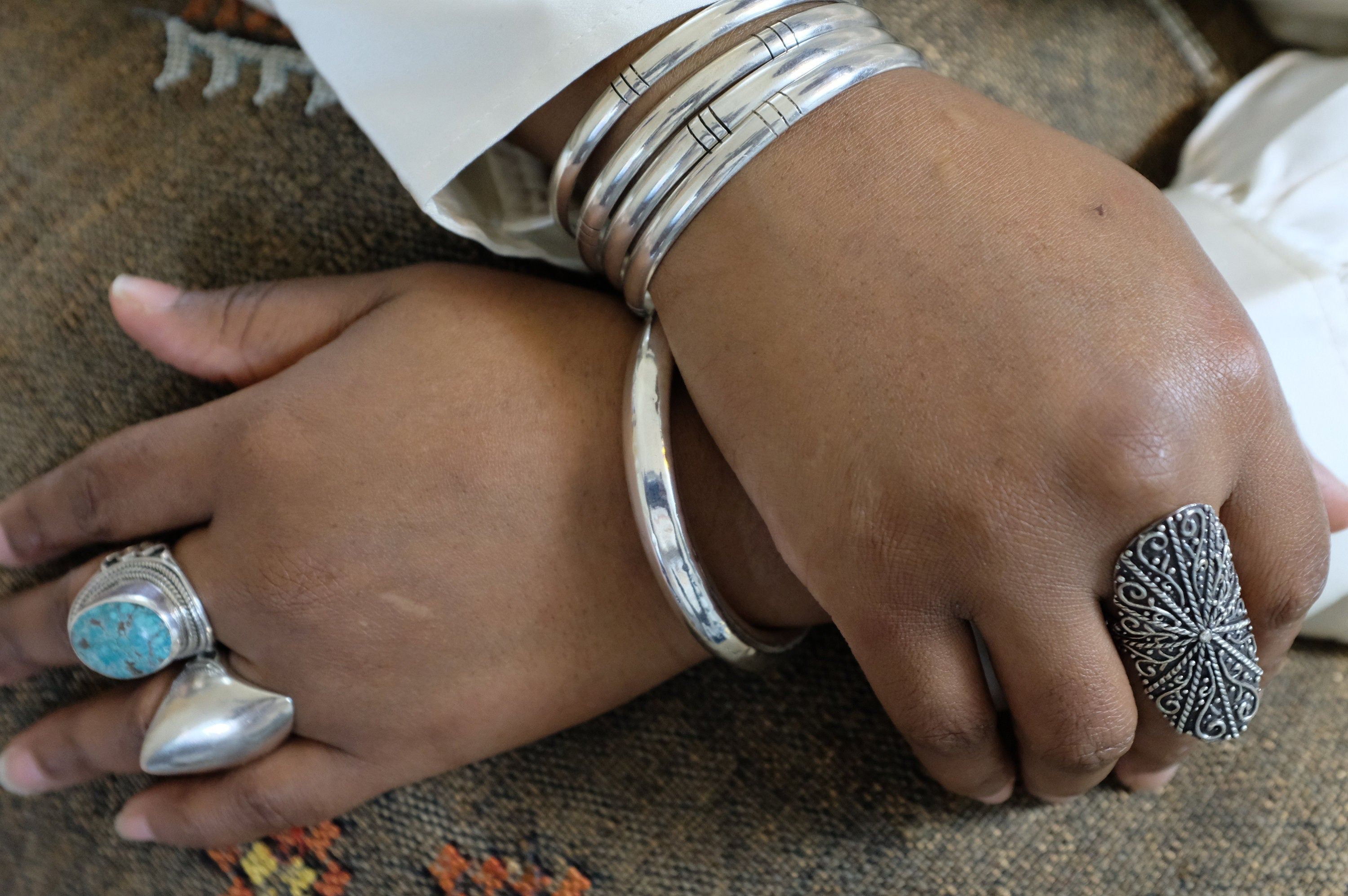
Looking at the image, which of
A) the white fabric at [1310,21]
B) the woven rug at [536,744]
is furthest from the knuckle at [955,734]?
the white fabric at [1310,21]

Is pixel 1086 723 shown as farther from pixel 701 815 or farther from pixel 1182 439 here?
pixel 701 815

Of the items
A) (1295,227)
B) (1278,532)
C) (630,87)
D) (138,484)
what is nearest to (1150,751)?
(1278,532)

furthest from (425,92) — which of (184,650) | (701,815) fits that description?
(701,815)

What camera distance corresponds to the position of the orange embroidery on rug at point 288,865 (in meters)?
0.71

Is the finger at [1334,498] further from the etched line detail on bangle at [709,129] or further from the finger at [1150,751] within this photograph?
the etched line detail on bangle at [709,129]

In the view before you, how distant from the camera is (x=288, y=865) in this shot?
0.73 m

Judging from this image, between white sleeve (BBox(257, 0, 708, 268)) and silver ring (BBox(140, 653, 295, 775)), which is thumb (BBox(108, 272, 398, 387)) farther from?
silver ring (BBox(140, 653, 295, 775))

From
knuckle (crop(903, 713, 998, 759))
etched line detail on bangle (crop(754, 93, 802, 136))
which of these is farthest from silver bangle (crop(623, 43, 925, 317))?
knuckle (crop(903, 713, 998, 759))

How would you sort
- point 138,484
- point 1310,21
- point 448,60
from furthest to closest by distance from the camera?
point 1310,21 → point 138,484 → point 448,60

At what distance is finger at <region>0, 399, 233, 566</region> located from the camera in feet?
2.29

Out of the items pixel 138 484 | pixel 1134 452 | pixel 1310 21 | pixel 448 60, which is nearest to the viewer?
pixel 1134 452

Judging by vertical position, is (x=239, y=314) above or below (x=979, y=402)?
above

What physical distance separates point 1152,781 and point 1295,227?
0.45 m

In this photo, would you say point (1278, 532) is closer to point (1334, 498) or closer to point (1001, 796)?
point (1334, 498)
